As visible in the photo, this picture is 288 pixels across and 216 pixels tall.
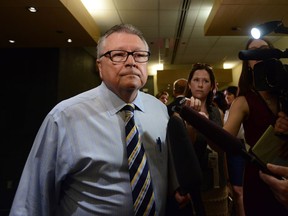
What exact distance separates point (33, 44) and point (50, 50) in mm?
392

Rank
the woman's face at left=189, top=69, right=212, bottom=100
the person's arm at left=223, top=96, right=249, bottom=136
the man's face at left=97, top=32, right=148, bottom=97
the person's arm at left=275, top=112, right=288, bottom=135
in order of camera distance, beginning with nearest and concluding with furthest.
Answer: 1. the person's arm at left=275, top=112, right=288, bottom=135
2. the man's face at left=97, top=32, right=148, bottom=97
3. the person's arm at left=223, top=96, right=249, bottom=136
4. the woman's face at left=189, top=69, right=212, bottom=100

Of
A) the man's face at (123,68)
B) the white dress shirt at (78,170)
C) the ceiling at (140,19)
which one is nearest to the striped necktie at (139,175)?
the white dress shirt at (78,170)

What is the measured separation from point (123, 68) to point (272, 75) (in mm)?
536

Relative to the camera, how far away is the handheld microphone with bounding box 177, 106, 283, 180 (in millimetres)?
511

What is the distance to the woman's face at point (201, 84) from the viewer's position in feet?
5.70

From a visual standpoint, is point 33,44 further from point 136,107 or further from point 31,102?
point 136,107

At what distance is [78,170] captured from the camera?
36.2 inches

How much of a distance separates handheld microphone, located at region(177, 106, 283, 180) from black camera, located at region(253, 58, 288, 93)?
33cm

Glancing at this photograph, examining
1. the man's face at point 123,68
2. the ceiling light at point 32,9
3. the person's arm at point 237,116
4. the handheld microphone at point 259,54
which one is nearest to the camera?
the handheld microphone at point 259,54

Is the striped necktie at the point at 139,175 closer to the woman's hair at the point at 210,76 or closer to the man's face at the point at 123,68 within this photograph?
the man's face at the point at 123,68

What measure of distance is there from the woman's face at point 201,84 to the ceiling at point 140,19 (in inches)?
64.7

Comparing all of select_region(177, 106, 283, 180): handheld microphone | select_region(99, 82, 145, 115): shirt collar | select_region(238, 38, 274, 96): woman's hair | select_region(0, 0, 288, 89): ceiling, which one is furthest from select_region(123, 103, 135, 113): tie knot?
select_region(0, 0, 288, 89): ceiling

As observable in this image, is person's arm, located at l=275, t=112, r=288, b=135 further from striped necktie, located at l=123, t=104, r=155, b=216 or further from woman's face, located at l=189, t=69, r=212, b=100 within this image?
woman's face, located at l=189, t=69, r=212, b=100

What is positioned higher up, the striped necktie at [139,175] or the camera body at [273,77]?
the camera body at [273,77]
